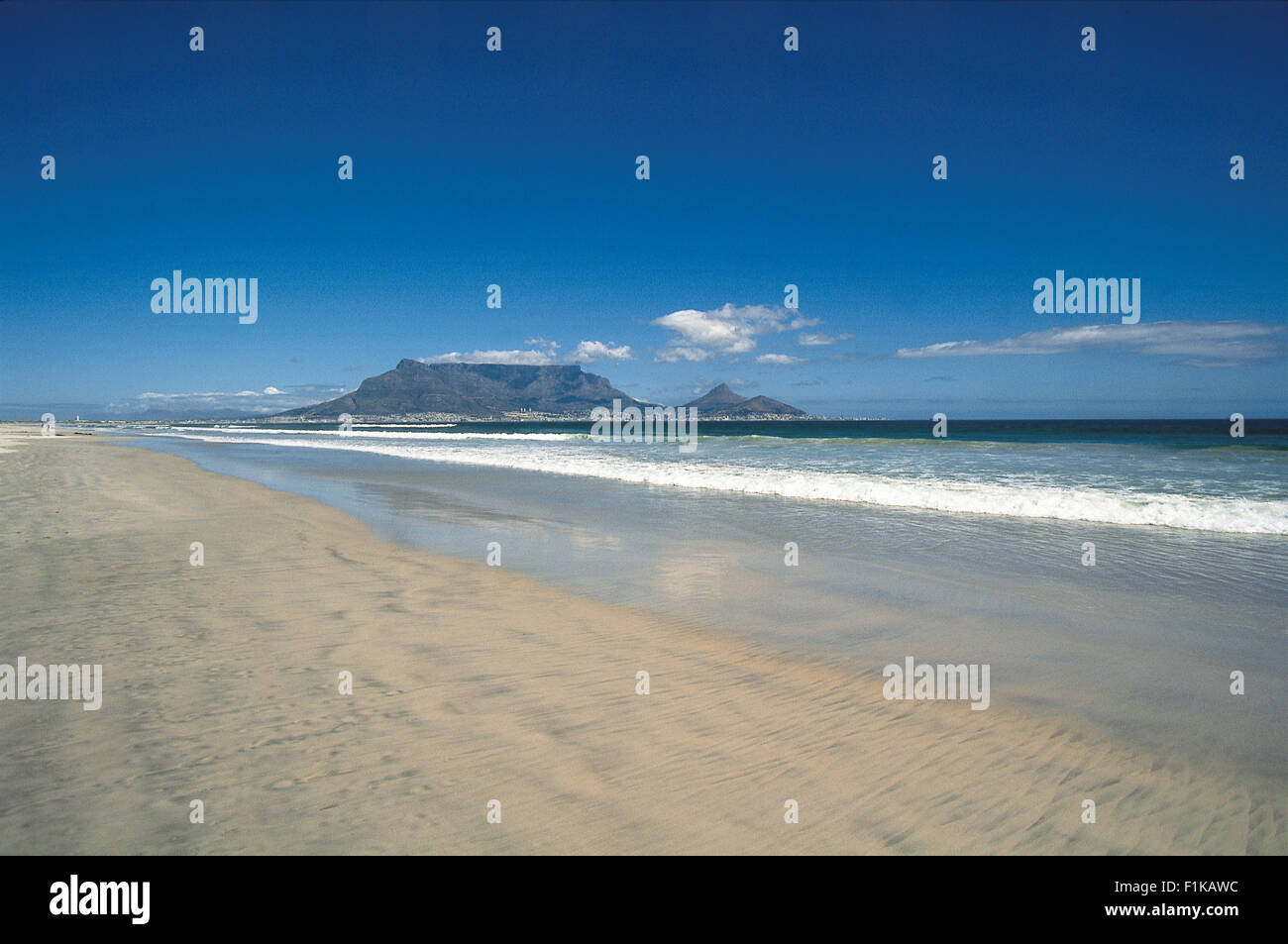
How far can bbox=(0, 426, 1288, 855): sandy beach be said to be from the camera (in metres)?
3.11

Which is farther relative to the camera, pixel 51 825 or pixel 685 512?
pixel 685 512

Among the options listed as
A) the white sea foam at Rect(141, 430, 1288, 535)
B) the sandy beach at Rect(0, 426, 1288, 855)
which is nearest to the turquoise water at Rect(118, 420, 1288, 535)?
the white sea foam at Rect(141, 430, 1288, 535)

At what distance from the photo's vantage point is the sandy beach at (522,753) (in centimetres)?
311

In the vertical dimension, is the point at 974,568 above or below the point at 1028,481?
below

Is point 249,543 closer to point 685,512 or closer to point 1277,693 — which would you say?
point 685,512

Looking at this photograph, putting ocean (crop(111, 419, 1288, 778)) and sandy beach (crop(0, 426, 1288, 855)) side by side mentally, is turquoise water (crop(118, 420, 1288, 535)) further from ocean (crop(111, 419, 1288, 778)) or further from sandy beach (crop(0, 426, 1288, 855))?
sandy beach (crop(0, 426, 1288, 855))

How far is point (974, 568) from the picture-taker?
9.16 m

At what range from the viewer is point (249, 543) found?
10258mm

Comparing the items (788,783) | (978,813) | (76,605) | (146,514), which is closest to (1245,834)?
(978,813)

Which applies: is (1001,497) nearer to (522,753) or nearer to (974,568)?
(974,568)

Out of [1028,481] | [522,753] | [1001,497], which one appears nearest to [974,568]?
[1001,497]

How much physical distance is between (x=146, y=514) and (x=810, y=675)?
45.4 ft

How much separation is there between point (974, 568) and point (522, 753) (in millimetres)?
7507
